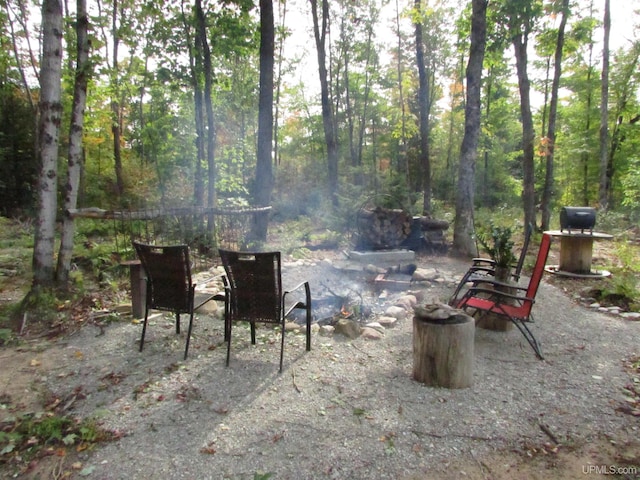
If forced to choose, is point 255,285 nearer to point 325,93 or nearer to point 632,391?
point 632,391

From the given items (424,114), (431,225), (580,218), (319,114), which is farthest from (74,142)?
(319,114)

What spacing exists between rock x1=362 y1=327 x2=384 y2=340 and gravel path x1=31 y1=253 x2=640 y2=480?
0.28ft

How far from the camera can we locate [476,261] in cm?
467

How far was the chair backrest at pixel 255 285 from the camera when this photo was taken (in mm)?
3067

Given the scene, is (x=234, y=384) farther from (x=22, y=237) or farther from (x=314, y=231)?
(x=22, y=237)

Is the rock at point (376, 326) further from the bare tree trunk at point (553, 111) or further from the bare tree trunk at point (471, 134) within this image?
the bare tree trunk at point (553, 111)

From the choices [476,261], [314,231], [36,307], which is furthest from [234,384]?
[314,231]

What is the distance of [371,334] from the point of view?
12.7 feet

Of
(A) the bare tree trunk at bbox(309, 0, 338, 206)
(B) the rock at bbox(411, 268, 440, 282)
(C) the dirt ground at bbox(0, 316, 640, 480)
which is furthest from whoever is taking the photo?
(A) the bare tree trunk at bbox(309, 0, 338, 206)

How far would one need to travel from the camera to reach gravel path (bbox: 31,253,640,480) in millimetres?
Answer: 2109

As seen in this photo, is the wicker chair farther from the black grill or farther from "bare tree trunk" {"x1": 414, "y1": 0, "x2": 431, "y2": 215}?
"bare tree trunk" {"x1": 414, "y1": 0, "x2": 431, "y2": 215}

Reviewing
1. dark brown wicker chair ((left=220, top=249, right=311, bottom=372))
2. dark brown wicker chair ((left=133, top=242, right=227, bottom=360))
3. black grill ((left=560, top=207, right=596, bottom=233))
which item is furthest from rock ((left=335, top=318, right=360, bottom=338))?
black grill ((left=560, top=207, right=596, bottom=233))

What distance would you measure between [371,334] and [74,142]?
4289mm

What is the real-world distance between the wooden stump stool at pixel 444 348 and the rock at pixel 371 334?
37.1 inches
